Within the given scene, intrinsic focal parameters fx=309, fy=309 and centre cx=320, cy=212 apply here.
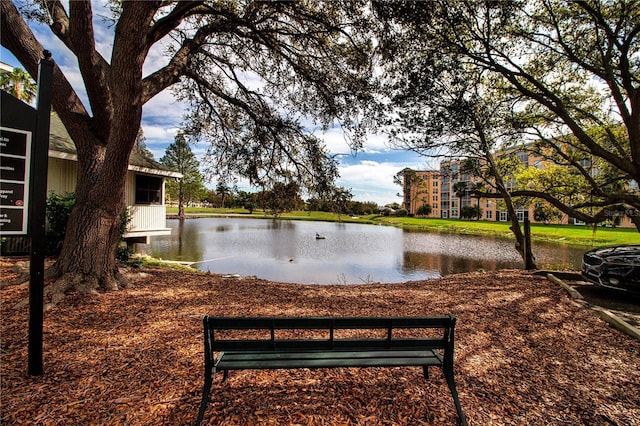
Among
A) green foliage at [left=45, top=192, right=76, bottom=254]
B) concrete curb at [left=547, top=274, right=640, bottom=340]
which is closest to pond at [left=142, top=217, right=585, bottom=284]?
green foliage at [left=45, top=192, right=76, bottom=254]

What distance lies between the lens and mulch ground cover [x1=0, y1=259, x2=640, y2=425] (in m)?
2.48

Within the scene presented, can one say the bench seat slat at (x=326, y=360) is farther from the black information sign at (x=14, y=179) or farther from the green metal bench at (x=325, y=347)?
the black information sign at (x=14, y=179)

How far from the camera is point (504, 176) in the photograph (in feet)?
40.4

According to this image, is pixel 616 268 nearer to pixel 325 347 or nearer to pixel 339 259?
pixel 325 347

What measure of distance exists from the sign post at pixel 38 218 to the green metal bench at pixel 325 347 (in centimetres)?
173

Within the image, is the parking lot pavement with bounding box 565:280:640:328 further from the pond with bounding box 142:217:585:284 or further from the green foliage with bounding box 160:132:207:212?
the green foliage with bounding box 160:132:207:212

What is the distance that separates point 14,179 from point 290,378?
3153 mm

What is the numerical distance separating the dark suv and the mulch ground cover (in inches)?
70.6

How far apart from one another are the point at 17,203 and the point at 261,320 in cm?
249

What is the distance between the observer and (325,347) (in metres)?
2.81

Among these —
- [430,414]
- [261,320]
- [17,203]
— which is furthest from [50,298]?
[430,414]

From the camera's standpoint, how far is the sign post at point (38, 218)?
284cm

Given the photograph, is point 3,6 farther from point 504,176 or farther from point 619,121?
point 619,121

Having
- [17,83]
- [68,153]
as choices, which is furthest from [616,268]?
[17,83]
